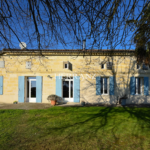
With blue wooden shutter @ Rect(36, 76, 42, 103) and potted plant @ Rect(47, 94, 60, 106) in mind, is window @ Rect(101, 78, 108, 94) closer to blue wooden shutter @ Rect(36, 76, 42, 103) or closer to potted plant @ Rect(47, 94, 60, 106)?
potted plant @ Rect(47, 94, 60, 106)

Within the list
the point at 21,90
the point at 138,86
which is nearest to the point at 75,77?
the point at 21,90

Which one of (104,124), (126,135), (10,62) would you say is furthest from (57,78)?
(126,135)

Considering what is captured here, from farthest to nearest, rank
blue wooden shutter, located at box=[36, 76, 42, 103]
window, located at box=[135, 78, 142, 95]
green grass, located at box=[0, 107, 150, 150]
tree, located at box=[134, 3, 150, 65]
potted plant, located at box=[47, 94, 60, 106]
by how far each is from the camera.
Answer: window, located at box=[135, 78, 142, 95], blue wooden shutter, located at box=[36, 76, 42, 103], potted plant, located at box=[47, 94, 60, 106], green grass, located at box=[0, 107, 150, 150], tree, located at box=[134, 3, 150, 65]

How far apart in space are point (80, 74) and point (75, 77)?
1.53ft

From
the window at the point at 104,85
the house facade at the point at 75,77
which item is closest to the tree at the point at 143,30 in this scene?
the house facade at the point at 75,77

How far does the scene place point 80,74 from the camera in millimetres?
9219

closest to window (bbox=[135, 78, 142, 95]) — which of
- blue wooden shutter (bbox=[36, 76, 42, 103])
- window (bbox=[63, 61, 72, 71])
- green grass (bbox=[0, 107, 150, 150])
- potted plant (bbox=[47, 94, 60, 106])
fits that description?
green grass (bbox=[0, 107, 150, 150])

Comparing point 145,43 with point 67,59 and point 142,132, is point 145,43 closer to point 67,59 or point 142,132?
point 142,132

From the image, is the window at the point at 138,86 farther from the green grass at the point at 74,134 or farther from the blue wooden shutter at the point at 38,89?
the blue wooden shutter at the point at 38,89

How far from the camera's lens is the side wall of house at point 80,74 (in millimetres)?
9125

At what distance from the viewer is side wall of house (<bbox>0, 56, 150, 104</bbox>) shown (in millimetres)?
9125

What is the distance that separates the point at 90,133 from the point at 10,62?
27.2ft

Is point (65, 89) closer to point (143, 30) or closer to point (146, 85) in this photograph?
point (146, 85)

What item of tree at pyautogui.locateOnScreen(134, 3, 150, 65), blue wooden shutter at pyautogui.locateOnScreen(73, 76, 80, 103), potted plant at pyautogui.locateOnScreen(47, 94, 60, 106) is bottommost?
potted plant at pyautogui.locateOnScreen(47, 94, 60, 106)
